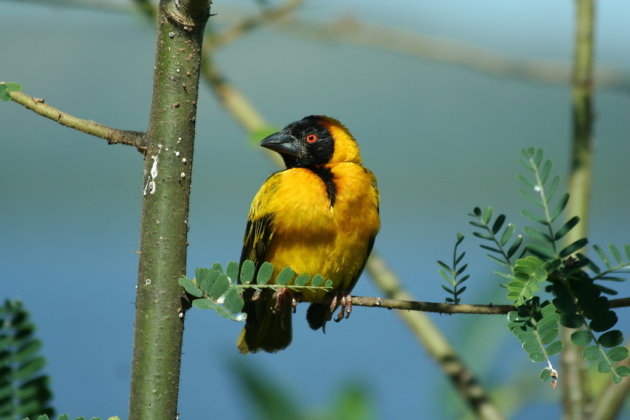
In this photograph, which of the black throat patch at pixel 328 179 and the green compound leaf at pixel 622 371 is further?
the black throat patch at pixel 328 179

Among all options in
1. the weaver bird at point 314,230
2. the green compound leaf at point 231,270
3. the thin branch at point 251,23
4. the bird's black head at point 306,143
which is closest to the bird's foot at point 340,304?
the weaver bird at point 314,230

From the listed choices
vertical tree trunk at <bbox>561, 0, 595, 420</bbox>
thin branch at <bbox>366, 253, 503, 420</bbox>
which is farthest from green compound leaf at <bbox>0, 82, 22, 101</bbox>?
vertical tree trunk at <bbox>561, 0, 595, 420</bbox>

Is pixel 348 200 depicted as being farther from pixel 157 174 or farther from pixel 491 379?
pixel 157 174

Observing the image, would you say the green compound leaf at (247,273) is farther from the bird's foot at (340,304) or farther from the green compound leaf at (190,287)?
the bird's foot at (340,304)

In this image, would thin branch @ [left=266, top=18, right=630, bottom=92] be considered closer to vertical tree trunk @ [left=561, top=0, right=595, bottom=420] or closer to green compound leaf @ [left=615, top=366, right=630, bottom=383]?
vertical tree trunk @ [left=561, top=0, right=595, bottom=420]

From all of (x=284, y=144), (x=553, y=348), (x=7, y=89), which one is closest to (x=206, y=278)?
(x=7, y=89)

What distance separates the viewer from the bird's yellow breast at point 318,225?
2.88m

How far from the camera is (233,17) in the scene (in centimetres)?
362

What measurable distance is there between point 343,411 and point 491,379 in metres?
0.88

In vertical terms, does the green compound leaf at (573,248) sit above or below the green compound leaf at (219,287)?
above

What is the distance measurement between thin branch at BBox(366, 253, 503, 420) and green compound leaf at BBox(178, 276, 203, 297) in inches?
45.5

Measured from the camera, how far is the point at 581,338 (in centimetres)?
138

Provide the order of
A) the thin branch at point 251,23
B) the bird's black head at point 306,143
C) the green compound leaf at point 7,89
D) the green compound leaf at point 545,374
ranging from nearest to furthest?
1. the green compound leaf at point 545,374
2. the green compound leaf at point 7,89
3. the thin branch at point 251,23
4. the bird's black head at point 306,143

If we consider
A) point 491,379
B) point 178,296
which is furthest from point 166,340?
point 491,379
